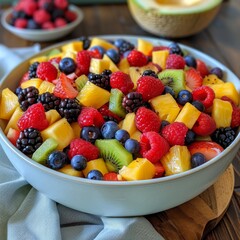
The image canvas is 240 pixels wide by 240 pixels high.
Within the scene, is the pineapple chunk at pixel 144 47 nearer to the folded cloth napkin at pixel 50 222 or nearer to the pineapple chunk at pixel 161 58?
the pineapple chunk at pixel 161 58

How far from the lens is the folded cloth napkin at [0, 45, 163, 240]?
727 millimetres

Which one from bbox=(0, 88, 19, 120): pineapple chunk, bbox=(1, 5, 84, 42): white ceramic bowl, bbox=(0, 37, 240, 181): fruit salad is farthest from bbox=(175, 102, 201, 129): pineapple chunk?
bbox=(1, 5, 84, 42): white ceramic bowl

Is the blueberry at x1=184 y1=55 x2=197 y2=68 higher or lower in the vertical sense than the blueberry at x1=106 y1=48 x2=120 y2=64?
higher

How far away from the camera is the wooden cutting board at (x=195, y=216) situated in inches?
29.4

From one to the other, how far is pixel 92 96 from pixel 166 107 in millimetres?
151

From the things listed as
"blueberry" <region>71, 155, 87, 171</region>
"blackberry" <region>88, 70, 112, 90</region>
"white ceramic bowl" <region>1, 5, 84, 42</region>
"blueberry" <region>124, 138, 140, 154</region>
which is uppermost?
"blackberry" <region>88, 70, 112, 90</region>

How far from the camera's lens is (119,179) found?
70cm

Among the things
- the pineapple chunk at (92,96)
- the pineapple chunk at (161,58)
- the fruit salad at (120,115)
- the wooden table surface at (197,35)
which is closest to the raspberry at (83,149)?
the fruit salad at (120,115)

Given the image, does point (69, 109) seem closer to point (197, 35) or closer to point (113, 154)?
point (113, 154)

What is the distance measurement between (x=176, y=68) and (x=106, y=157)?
30 centimetres

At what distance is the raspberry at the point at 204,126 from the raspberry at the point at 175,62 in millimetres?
174

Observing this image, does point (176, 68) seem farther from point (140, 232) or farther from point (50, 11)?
point (50, 11)

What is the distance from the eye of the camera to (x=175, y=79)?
2.91 feet

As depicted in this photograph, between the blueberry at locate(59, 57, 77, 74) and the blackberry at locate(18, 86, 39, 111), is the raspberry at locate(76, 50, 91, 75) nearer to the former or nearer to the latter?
the blueberry at locate(59, 57, 77, 74)
